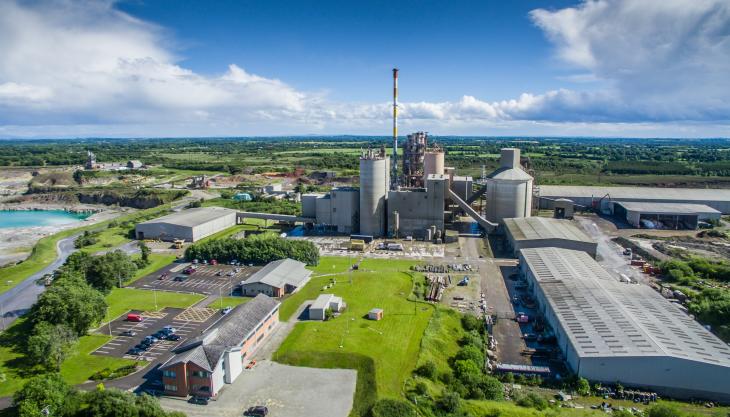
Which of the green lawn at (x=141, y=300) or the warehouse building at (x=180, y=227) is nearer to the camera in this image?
the green lawn at (x=141, y=300)

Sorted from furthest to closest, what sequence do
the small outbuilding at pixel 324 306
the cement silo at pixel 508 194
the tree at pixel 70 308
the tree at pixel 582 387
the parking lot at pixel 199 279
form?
the cement silo at pixel 508 194, the parking lot at pixel 199 279, the small outbuilding at pixel 324 306, the tree at pixel 70 308, the tree at pixel 582 387

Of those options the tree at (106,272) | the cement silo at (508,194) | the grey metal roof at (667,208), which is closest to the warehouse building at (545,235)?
the cement silo at (508,194)

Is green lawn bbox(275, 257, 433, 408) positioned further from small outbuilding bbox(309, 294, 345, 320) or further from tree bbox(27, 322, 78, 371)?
tree bbox(27, 322, 78, 371)

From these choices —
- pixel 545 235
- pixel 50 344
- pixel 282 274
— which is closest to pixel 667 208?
pixel 545 235

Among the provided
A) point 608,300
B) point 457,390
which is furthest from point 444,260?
point 457,390

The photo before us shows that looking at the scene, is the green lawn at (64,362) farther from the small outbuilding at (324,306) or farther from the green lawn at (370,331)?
the small outbuilding at (324,306)

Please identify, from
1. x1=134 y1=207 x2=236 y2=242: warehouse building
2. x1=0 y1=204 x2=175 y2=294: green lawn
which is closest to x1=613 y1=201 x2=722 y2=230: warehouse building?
x1=134 y1=207 x2=236 y2=242: warehouse building

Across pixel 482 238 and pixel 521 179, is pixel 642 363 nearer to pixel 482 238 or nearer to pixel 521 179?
pixel 482 238

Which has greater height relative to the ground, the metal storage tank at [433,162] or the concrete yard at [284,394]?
the metal storage tank at [433,162]
